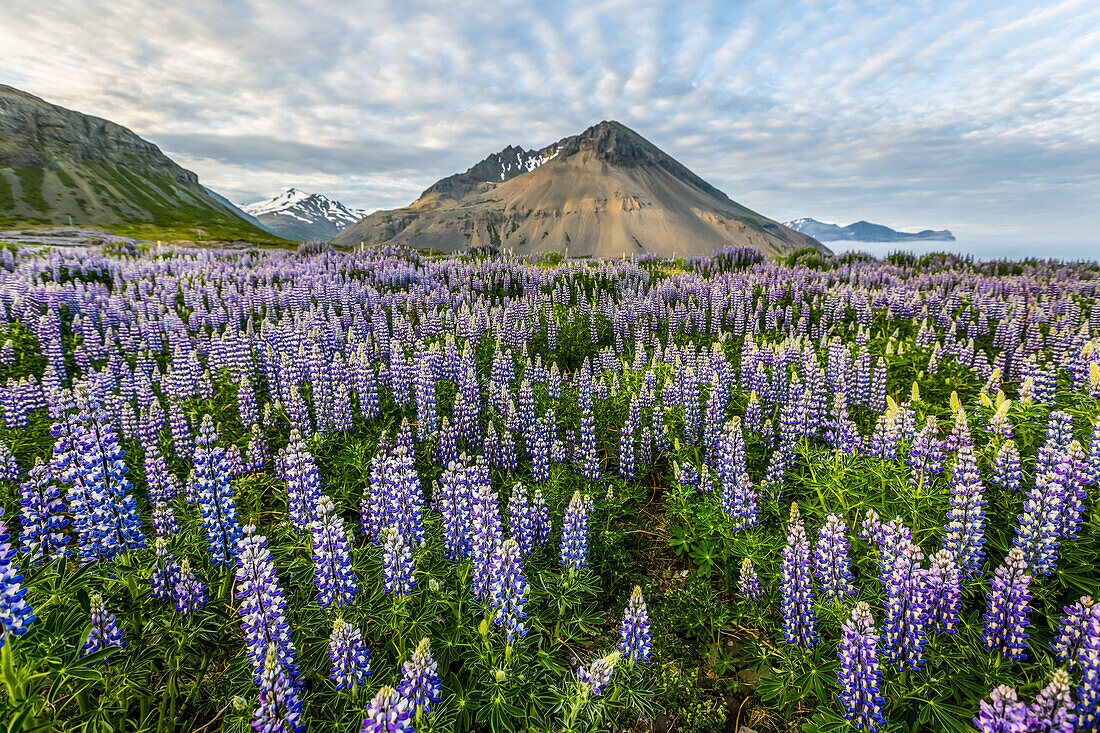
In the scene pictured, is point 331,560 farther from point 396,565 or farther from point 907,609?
point 907,609

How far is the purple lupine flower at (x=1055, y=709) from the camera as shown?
242cm

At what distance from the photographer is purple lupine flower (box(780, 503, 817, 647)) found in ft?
12.9

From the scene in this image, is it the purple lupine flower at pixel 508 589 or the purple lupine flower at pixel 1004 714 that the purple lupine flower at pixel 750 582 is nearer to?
the purple lupine flower at pixel 1004 714

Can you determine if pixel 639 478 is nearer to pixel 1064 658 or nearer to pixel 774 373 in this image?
pixel 774 373

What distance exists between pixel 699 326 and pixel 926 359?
5410 millimetres

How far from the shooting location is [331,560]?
12.7 ft

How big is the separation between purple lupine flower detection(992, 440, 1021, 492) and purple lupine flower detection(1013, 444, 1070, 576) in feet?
1.84

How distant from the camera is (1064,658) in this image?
3.08 m

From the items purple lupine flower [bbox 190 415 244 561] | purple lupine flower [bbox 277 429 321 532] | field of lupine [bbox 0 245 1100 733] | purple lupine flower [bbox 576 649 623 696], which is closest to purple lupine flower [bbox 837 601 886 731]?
field of lupine [bbox 0 245 1100 733]

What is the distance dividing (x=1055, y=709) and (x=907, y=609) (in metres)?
0.92

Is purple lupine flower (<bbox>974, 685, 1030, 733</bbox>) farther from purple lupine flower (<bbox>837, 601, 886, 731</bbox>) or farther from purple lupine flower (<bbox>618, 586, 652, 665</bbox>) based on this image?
purple lupine flower (<bbox>618, 586, 652, 665</bbox>)

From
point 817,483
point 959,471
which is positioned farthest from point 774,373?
point 959,471

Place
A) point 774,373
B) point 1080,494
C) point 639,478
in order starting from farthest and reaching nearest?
point 774,373, point 639,478, point 1080,494

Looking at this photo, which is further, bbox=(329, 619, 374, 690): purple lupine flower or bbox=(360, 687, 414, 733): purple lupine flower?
bbox=(329, 619, 374, 690): purple lupine flower
